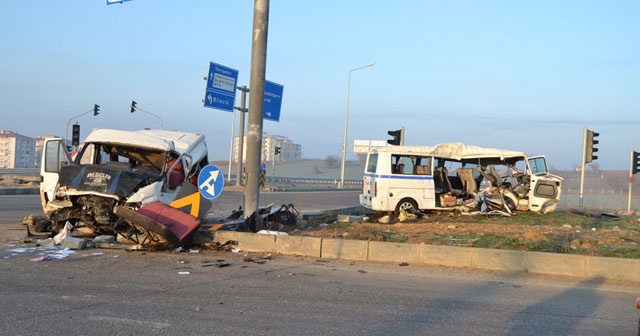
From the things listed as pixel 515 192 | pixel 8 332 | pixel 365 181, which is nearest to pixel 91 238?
pixel 8 332

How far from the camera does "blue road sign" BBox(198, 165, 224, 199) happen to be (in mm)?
10344

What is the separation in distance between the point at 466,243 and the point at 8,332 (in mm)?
7575

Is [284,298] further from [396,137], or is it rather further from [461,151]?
[396,137]

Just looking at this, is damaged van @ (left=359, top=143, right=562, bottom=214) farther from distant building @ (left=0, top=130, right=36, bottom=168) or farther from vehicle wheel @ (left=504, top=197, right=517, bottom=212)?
distant building @ (left=0, top=130, right=36, bottom=168)

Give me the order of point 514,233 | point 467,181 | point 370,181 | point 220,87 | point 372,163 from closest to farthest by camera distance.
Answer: point 514,233 < point 370,181 < point 372,163 < point 467,181 < point 220,87

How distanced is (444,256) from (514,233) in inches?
131

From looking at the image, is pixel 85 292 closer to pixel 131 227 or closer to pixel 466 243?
pixel 131 227

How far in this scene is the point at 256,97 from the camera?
1177 cm

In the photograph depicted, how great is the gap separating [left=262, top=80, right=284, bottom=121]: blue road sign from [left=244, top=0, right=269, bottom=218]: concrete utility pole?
489 inches

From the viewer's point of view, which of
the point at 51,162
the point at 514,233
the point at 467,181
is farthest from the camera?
the point at 467,181

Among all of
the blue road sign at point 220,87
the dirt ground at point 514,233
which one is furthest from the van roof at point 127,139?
the blue road sign at point 220,87

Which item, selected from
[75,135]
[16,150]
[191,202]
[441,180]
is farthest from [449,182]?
[16,150]

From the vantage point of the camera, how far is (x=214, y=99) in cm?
2423

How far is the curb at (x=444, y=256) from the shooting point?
7875mm
